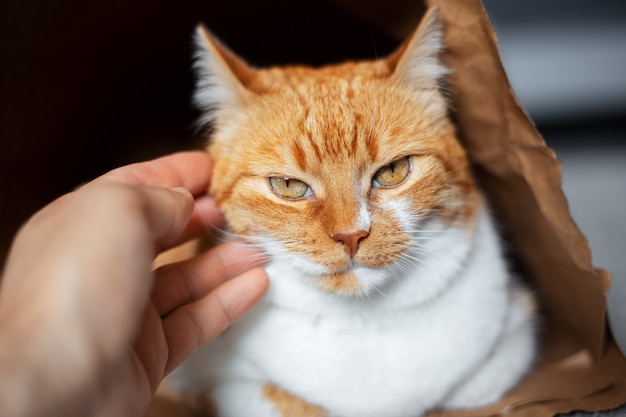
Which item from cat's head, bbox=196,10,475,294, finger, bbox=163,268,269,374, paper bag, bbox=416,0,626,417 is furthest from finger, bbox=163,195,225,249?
paper bag, bbox=416,0,626,417

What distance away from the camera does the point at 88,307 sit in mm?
992

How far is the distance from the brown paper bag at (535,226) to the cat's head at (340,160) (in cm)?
9

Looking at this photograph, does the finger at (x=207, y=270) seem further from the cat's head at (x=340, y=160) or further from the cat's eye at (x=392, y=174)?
the cat's eye at (x=392, y=174)

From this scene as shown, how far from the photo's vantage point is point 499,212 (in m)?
2.00

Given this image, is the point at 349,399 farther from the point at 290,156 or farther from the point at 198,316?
the point at 290,156

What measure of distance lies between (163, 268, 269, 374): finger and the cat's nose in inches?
10.7

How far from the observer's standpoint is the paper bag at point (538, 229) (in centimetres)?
148

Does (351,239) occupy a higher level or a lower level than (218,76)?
lower

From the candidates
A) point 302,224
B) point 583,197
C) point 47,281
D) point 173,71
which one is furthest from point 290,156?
point 583,197

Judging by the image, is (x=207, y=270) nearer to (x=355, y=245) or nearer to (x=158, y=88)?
(x=355, y=245)

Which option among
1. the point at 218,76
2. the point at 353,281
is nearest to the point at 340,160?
the point at 353,281

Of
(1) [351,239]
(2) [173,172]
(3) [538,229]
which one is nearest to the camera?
(1) [351,239]

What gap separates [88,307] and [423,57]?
3.47ft

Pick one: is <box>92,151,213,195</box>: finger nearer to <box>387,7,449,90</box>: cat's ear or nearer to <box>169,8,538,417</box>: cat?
<box>169,8,538,417</box>: cat
